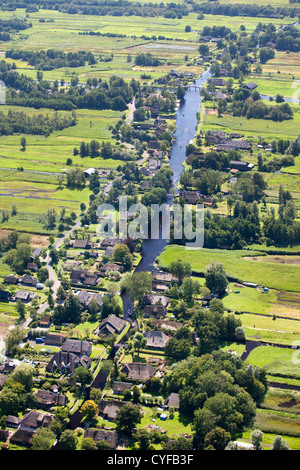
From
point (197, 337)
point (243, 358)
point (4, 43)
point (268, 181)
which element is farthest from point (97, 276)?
point (4, 43)

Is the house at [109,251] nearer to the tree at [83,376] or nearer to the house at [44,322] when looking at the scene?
the house at [44,322]

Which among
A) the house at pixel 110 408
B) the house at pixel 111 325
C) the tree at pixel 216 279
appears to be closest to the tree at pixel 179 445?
the house at pixel 110 408

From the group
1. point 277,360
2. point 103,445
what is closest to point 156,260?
point 277,360

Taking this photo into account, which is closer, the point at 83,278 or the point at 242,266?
the point at 83,278

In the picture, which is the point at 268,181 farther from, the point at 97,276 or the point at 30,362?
the point at 30,362

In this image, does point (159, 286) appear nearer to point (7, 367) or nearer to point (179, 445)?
point (7, 367)

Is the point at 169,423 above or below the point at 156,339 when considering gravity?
below

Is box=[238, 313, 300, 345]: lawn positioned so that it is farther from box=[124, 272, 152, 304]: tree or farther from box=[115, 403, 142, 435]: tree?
box=[115, 403, 142, 435]: tree
